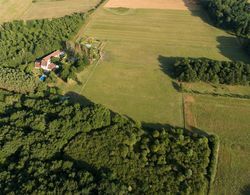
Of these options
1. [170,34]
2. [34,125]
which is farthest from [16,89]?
[170,34]

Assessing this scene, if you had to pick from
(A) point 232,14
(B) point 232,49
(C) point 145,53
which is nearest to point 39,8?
(C) point 145,53

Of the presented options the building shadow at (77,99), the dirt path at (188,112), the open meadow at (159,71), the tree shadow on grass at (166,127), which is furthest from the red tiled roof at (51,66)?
the dirt path at (188,112)

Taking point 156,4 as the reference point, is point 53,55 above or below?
below

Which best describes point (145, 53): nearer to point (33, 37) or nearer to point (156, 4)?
point (156, 4)

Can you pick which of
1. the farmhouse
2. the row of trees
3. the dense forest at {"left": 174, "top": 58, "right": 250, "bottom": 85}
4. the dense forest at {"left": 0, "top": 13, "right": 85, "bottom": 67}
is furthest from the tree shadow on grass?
the dense forest at {"left": 0, "top": 13, "right": 85, "bottom": 67}

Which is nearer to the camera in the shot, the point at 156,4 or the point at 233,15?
the point at 233,15

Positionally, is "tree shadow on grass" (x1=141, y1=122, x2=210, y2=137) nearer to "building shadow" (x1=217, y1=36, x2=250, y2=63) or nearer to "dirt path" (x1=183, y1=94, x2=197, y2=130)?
"dirt path" (x1=183, y1=94, x2=197, y2=130)

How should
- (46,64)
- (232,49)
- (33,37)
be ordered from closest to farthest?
(46,64) → (232,49) → (33,37)
